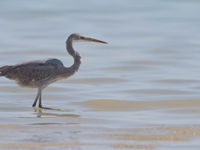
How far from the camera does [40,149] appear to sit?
26.3 ft

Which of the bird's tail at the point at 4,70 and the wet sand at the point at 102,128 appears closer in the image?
the wet sand at the point at 102,128

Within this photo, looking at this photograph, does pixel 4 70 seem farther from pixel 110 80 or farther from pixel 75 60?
pixel 110 80

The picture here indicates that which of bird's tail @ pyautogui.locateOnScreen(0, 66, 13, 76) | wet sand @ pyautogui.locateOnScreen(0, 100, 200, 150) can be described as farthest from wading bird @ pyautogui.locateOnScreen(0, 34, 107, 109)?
wet sand @ pyautogui.locateOnScreen(0, 100, 200, 150)

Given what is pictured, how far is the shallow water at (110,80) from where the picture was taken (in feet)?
29.1

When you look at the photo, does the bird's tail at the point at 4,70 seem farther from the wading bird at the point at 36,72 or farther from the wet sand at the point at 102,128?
the wet sand at the point at 102,128

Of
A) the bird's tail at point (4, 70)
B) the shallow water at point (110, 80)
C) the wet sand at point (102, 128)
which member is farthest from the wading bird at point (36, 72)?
the wet sand at point (102, 128)

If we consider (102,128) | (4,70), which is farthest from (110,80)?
(102,128)

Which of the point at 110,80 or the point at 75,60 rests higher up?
the point at 75,60

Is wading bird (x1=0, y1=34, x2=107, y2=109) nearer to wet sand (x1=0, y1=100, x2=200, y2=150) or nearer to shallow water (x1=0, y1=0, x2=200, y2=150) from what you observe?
shallow water (x1=0, y1=0, x2=200, y2=150)

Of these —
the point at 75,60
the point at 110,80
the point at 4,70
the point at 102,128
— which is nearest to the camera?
the point at 102,128

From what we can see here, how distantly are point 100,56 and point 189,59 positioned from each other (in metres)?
2.17

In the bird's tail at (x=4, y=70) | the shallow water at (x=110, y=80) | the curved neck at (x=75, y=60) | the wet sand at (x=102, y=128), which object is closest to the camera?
the wet sand at (x=102, y=128)

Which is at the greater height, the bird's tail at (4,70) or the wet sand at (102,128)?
the bird's tail at (4,70)

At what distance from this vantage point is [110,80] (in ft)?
46.1
